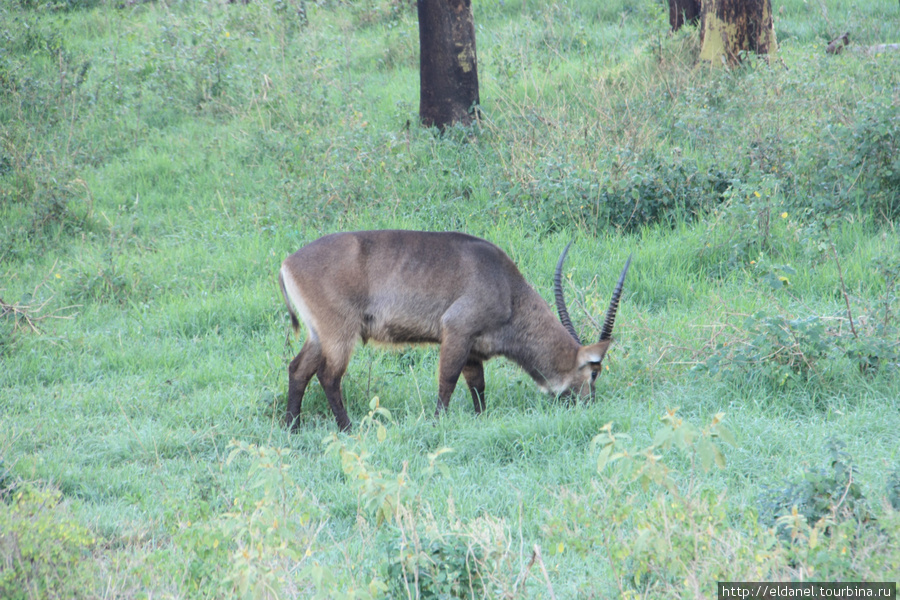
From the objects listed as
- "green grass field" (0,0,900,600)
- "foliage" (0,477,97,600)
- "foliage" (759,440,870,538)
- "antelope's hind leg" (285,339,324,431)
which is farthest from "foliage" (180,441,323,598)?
"foliage" (759,440,870,538)

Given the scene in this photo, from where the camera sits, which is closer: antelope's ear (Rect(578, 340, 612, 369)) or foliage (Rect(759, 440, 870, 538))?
foliage (Rect(759, 440, 870, 538))

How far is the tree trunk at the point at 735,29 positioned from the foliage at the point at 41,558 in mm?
8073

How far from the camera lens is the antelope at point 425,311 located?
4.79 m

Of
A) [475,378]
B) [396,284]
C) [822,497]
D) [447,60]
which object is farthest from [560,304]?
[447,60]

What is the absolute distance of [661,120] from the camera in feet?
25.8

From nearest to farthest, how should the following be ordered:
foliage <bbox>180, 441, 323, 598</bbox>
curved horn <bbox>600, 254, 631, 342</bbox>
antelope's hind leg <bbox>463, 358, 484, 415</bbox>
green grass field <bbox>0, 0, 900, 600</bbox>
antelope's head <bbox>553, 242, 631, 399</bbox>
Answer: foliage <bbox>180, 441, 323, 598</bbox>
green grass field <bbox>0, 0, 900, 600</bbox>
curved horn <bbox>600, 254, 631, 342</bbox>
antelope's head <bbox>553, 242, 631, 399</bbox>
antelope's hind leg <bbox>463, 358, 484, 415</bbox>

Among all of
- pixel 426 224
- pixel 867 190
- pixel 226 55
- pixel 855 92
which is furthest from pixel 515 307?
pixel 226 55

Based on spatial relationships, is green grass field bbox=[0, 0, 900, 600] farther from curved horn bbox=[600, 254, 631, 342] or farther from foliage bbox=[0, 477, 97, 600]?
curved horn bbox=[600, 254, 631, 342]

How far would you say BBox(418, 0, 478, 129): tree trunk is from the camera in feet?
27.6

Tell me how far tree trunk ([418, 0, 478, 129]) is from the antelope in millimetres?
3901

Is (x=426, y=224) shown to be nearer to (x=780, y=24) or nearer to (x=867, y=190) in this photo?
(x=867, y=190)

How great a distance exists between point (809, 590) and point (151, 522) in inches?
101

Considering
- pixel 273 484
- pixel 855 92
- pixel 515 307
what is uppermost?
pixel 855 92

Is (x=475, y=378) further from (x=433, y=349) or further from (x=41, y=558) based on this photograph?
(x=41, y=558)
